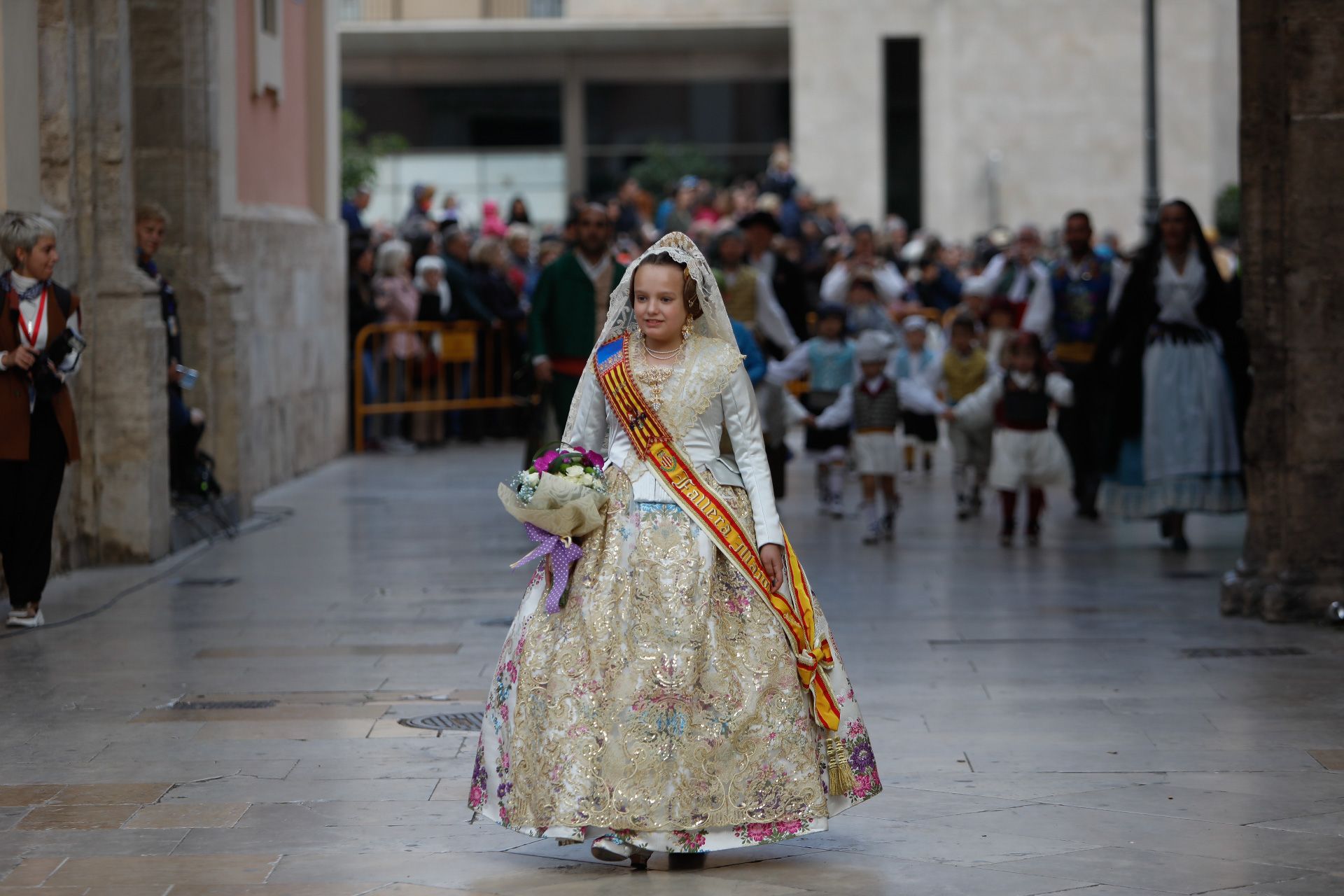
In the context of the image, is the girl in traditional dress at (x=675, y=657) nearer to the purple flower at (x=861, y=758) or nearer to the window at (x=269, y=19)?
the purple flower at (x=861, y=758)

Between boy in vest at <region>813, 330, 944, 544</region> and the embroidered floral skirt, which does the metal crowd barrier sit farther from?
the embroidered floral skirt

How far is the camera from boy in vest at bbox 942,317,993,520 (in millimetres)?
14906

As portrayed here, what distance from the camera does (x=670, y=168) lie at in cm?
4262

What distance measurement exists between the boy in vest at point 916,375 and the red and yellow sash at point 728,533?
11.3 m

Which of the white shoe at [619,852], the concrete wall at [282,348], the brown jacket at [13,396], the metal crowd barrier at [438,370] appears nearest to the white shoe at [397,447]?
the metal crowd barrier at [438,370]

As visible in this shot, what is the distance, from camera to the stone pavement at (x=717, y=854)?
5863mm

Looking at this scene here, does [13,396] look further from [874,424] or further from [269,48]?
[269,48]

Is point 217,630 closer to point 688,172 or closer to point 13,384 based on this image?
point 13,384

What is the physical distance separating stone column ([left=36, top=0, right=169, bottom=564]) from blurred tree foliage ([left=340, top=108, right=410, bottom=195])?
1469cm

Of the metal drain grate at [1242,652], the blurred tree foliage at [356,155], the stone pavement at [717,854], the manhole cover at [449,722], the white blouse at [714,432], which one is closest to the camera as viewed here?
the stone pavement at [717,854]

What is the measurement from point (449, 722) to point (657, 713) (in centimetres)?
237

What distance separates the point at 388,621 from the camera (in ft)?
34.4

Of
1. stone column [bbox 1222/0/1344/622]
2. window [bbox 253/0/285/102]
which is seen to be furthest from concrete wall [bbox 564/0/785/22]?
stone column [bbox 1222/0/1344/622]

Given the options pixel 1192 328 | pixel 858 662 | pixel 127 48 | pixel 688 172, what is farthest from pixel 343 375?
pixel 688 172
